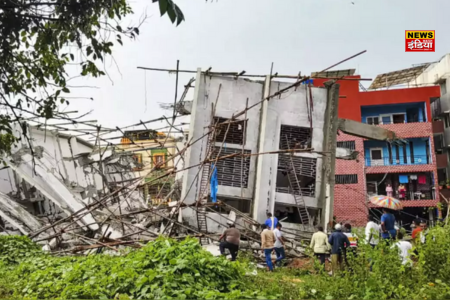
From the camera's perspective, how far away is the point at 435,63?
3372 centimetres

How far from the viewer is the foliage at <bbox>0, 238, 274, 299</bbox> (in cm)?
639

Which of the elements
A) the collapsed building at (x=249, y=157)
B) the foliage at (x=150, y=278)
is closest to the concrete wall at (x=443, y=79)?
the collapsed building at (x=249, y=157)

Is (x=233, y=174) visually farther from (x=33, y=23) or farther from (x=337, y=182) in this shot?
(x=337, y=182)

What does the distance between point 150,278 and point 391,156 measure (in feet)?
92.7

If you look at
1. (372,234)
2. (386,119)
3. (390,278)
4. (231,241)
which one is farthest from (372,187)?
(390,278)

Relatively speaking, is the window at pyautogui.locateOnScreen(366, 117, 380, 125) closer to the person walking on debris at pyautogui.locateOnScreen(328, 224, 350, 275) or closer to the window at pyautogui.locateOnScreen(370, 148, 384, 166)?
the window at pyautogui.locateOnScreen(370, 148, 384, 166)

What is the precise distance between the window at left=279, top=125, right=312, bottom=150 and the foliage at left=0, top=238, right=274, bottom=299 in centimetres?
950

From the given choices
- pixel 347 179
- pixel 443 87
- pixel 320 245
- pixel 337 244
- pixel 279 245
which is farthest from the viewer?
pixel 443 87

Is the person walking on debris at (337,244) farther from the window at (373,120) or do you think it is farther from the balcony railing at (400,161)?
the window at (373,120)

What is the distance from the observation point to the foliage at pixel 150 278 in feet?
21.0

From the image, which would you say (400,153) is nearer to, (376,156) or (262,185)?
(376,156)

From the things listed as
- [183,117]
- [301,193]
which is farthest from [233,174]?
[183,117]

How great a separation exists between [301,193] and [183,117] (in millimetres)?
6270

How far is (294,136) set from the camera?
1716 centimetres
